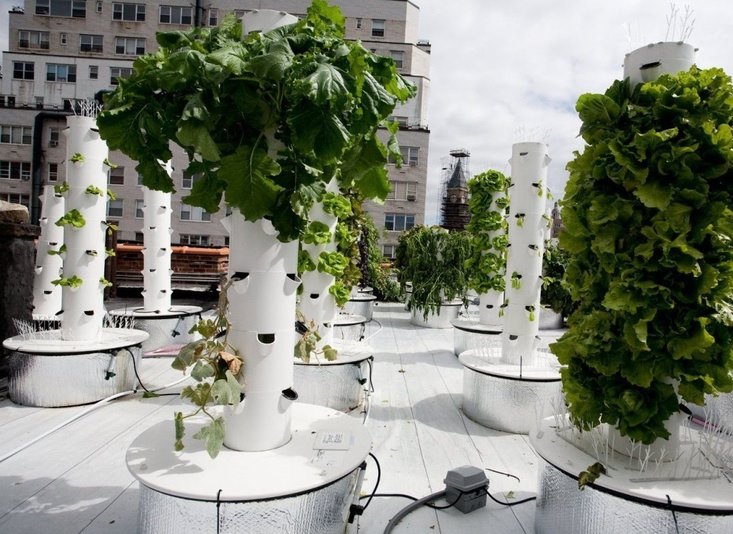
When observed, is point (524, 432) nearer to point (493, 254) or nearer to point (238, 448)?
point (238, 448)

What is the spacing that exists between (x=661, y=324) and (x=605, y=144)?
83 cm

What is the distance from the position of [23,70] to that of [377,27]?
749 inches

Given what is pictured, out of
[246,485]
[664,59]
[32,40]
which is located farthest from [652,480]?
[32,40]

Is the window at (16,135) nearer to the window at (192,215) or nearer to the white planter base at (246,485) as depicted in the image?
the window at (192,215)

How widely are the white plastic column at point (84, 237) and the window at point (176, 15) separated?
25.2 meters

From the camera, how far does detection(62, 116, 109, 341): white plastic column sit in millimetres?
4453

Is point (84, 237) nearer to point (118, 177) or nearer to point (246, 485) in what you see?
point (246, 485)

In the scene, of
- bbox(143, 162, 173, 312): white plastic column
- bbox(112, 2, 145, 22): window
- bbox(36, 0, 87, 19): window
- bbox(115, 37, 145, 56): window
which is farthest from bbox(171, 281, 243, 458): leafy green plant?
bbox(36, 0, 87, 19): window

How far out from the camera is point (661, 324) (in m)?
2.06

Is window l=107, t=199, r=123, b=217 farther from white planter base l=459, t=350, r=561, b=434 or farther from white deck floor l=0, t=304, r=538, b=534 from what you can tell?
white planter base l=459, t=350, r=561, b=434

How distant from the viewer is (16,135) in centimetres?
2433

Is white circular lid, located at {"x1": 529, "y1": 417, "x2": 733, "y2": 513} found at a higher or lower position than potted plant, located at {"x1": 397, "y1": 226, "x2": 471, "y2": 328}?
lower

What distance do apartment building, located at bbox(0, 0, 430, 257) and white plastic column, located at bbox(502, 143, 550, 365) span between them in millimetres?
20818

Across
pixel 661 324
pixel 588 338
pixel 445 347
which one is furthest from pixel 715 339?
pixel 445 347
